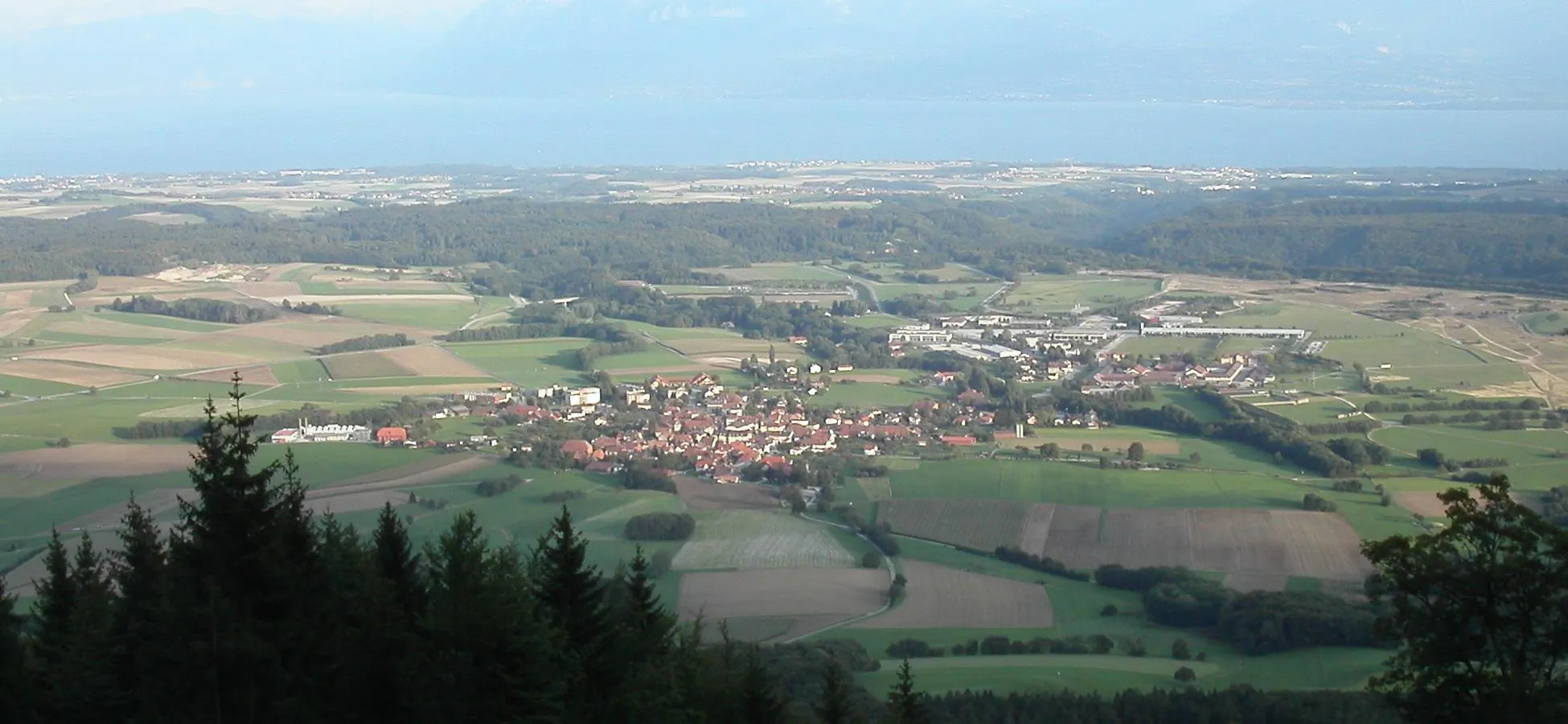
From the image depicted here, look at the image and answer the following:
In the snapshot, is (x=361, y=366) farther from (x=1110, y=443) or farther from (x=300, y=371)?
(x=1110, y=443)

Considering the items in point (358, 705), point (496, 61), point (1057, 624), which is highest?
point (496, 61)

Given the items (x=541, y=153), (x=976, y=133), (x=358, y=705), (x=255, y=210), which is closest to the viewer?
(x=358, y=705)

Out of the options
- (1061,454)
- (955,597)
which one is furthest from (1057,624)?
(1061,454)

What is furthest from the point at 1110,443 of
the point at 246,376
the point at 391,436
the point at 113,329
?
the point at 113,329

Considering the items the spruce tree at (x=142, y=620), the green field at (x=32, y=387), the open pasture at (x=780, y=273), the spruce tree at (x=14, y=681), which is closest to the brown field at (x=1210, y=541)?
the spruce tree at (x=142, y=620)

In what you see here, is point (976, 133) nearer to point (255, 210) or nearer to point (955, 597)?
point (255, 210)

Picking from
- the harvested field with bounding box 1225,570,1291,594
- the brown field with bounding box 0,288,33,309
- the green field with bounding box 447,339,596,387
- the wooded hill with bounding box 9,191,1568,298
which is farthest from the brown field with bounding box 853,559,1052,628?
the brown field with bounding box 0,288,33,309
